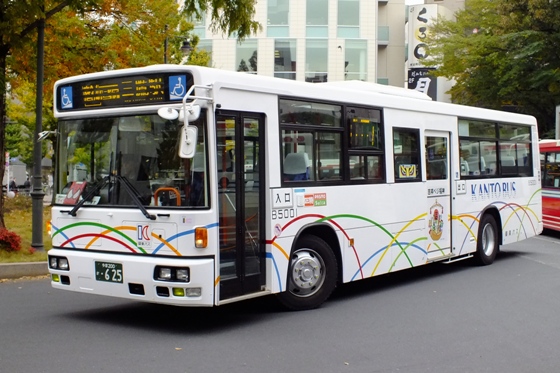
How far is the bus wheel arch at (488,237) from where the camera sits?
14.2 m

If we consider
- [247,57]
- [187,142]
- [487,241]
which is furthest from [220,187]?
[247,57]

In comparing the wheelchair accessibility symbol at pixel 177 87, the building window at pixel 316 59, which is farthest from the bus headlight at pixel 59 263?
the building window at pixel 316 59

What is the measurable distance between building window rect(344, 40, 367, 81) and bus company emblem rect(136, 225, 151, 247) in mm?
45924

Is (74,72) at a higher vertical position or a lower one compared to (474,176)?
higher

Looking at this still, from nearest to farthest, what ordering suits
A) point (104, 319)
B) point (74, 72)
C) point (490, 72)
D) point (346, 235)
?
point (104, 319) → point (346, 235) → point (74, 72) → point (490, 72)

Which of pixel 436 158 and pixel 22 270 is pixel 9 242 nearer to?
pixel 22 270

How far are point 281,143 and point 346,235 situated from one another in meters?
1.81

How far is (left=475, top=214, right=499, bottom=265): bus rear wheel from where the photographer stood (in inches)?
560

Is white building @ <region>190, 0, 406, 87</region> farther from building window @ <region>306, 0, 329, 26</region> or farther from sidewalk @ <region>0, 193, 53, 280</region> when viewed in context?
sidewalk @ <region>0, 193, 53, 280</region>

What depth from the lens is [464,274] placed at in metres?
13.5

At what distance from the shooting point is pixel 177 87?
823cm

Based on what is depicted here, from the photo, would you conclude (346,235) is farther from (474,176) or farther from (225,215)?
(474,176)

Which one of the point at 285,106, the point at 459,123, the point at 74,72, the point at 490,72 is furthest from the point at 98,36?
the point at 490,72

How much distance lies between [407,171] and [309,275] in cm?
306
